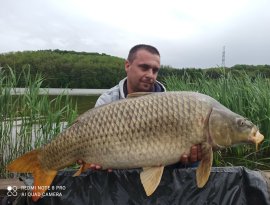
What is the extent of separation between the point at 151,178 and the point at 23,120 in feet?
5.63

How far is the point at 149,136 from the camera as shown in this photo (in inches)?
70.4

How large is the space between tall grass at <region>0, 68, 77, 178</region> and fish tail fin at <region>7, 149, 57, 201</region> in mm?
1165

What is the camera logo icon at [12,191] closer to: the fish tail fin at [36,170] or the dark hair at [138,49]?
the fish tail fin at [36,170]

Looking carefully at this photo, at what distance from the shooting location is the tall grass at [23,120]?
10.0 ft

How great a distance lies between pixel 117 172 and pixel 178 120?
1.46 feet

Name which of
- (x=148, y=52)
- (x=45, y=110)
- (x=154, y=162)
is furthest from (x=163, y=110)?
(x=45, y=110)

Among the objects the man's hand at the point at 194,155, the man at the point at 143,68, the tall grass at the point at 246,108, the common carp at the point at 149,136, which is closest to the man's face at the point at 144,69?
the man at the point at 143,68

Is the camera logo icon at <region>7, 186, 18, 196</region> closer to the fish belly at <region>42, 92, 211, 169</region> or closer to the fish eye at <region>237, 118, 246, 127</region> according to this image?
the fish belly at <region>42, 92, 211, 169</region>

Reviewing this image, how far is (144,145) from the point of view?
178 centimetres

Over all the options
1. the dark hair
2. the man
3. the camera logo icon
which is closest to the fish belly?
the camera logo icon

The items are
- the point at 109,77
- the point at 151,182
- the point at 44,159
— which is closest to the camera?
the point at 151,182

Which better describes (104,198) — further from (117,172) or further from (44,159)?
(44,159)

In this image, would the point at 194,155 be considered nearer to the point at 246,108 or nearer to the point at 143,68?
the point at 143,68

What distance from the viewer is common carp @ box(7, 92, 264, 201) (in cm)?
176
